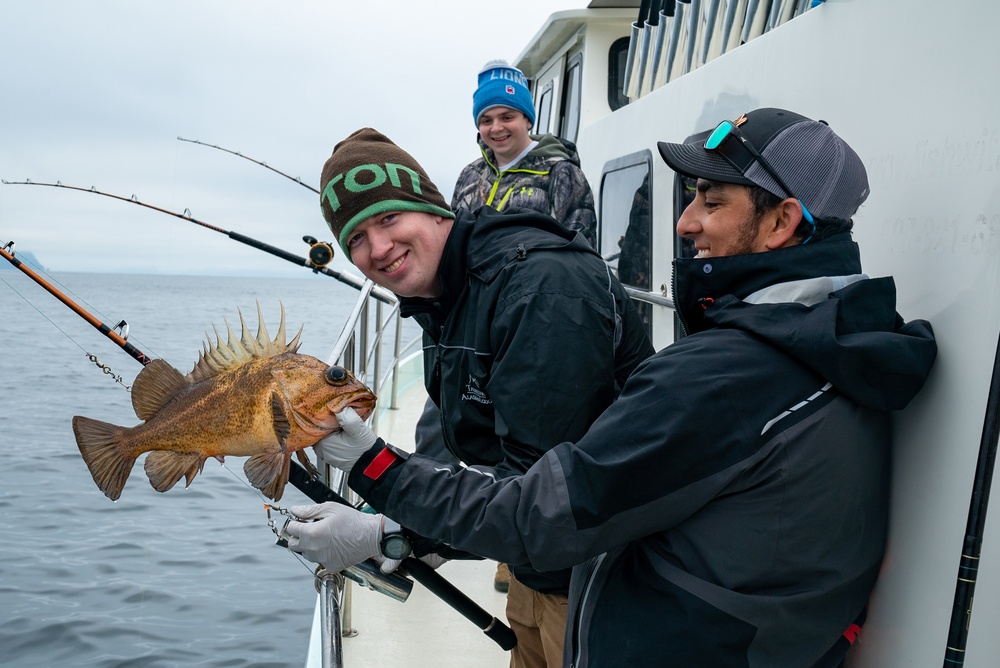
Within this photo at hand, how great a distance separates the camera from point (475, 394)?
2346 mm

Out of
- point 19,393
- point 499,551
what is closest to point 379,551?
point 499,551

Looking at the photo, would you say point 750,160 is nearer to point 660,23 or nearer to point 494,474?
point 494,474

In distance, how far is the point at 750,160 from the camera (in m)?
1.80

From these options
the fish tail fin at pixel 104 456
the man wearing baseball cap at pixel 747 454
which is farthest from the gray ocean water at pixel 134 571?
the man wearing baseball cap at pixel 747 454

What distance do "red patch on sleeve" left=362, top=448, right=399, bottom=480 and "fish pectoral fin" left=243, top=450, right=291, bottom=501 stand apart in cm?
23

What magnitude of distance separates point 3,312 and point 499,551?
142 feet

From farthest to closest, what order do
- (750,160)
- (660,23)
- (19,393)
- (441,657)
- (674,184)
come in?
(19,393), (660,23), (674,184), (441,657), (750,160)

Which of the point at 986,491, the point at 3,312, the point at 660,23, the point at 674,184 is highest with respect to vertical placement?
the point at 660,23

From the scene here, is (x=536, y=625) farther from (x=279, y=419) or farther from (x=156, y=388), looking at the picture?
(x=156, y=388)

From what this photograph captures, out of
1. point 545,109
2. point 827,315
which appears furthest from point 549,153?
point 545,109

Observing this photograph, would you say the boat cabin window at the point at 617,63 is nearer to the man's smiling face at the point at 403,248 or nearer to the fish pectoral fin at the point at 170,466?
the man's smiling face at the point at 403,248

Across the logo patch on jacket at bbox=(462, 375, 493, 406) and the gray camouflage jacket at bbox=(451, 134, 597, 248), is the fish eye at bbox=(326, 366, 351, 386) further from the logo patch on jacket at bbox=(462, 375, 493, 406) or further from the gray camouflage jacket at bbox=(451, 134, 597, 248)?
the gray camouflage jacket at bbox=(451, 134, 597, 248)

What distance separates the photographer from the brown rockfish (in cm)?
218

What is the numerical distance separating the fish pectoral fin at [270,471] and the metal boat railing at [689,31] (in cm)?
208
